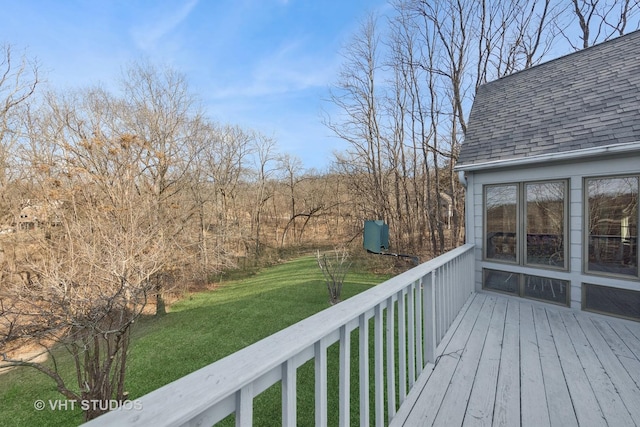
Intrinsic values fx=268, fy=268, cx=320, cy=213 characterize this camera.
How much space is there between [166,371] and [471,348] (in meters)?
4.56

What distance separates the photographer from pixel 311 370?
3.74 metres

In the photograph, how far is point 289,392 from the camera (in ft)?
3.04

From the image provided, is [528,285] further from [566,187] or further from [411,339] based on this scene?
[411,339]

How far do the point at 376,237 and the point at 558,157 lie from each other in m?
2.62

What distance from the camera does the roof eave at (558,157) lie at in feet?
10.3

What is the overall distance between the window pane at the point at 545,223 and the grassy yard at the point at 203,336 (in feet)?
12.1

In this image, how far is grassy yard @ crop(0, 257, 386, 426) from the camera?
3.68 m

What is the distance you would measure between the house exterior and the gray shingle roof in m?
0.02

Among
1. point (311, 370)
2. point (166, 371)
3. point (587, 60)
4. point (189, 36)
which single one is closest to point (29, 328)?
point (166, 371)

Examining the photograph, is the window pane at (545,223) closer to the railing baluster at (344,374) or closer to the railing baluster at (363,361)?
the railing baluster at (363,361)

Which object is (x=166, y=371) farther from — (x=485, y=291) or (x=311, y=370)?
(x=485, y=291)

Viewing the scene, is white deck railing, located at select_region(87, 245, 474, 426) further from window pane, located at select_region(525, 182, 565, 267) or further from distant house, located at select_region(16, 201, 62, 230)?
distant house, located at select_region(16, 201, 62, 230)

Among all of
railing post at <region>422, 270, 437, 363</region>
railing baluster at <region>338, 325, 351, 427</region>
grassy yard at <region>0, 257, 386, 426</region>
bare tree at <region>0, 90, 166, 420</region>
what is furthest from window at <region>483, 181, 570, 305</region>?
bare tree at <region>0, 90, 166, 420</region>

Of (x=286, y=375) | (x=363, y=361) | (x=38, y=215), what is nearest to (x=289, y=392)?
(x=286, y=375)
